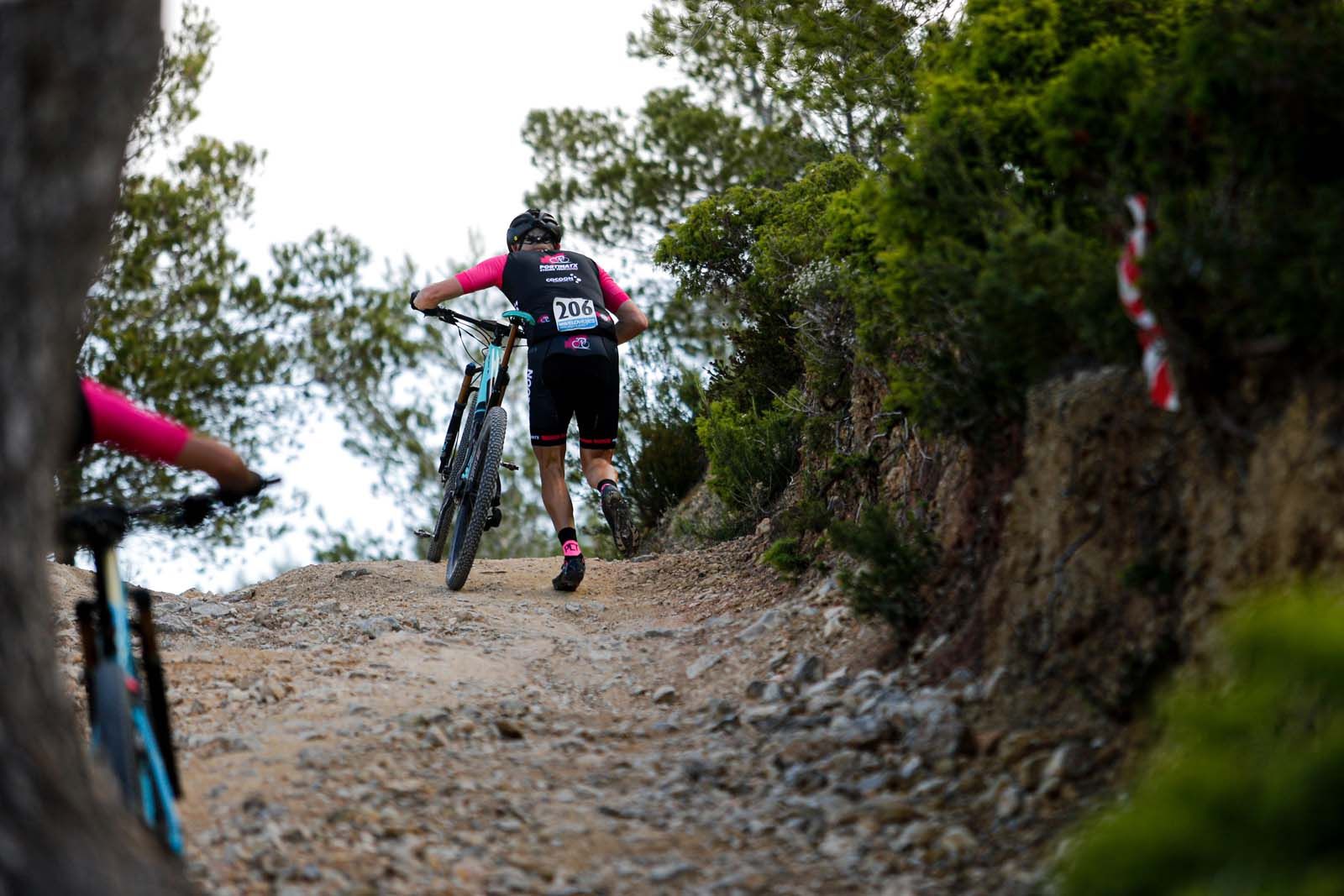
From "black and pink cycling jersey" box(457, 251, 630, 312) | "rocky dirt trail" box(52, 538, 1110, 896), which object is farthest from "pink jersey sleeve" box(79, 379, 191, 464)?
"black and pink cycling jersey" box(457, 251, 630, 312)

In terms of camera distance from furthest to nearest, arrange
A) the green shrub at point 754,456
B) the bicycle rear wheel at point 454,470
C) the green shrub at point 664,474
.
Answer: the green shrub at point 664,474, the green shrub at point 754,456, the bicycle rear wheel at point 454,470

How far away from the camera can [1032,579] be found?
4.72 meters

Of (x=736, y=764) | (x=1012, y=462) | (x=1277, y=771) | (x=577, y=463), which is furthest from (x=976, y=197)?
(x=577, y=463)

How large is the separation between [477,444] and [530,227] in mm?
1508

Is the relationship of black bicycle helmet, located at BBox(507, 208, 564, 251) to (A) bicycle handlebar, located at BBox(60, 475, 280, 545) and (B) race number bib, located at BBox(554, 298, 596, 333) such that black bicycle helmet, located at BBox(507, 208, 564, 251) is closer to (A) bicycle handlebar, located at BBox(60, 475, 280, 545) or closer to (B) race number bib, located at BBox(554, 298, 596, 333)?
(B) race number bib, located at BBox(554, 298, 596, 333)

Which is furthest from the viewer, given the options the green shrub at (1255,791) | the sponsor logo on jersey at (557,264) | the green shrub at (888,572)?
the sponsor logo on jersey at (557,264)

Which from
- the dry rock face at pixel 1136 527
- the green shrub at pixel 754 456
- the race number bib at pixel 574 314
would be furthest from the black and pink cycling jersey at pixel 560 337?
the dry rock face at pixel 1136 527

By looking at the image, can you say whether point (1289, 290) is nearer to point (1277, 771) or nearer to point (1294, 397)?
point (1294, 397)

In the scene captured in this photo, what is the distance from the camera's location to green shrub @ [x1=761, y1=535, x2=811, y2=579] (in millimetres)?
7547

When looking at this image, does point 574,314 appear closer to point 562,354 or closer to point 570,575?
point 562,354

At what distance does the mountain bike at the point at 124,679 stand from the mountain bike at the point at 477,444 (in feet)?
13.5

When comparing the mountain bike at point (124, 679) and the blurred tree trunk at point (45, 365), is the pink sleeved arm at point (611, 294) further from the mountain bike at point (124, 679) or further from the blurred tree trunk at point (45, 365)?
the blurred tree trunk at point (45, 365)

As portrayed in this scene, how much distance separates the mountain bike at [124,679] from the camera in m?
3.36

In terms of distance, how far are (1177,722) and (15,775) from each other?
7.57 feet
